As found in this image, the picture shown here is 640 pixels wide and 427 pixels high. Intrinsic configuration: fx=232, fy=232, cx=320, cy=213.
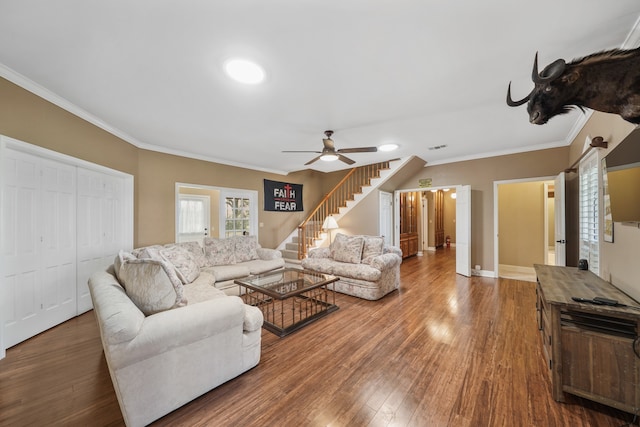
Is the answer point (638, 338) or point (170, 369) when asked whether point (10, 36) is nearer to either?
point (170, 369)

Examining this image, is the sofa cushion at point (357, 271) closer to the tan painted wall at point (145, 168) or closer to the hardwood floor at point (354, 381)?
the hardwood floor at point (354, 381)

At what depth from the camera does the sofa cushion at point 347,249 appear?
4.19 meters

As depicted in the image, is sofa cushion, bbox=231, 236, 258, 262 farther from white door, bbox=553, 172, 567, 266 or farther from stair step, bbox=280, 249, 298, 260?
white door, bbox=553, 172, 567, 266

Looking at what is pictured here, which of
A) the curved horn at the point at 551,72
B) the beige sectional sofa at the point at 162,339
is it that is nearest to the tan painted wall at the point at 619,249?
the curved horn at the point at 551,72

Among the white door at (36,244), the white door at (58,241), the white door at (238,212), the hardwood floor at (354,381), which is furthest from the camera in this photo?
the white door at (238,212)

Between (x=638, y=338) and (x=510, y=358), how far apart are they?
3.12ft

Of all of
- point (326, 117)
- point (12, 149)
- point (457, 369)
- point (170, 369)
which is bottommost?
point (457, 369)

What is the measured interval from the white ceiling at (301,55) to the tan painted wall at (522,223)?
8.12 feet

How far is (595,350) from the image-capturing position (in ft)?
5.09

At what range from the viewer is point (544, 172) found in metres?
4.46

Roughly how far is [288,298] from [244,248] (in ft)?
7.04

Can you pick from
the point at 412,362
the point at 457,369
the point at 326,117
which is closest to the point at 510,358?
the point at 457,369

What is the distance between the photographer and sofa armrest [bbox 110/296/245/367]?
4.64ft

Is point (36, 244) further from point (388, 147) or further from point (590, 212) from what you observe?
point (590, 212)
